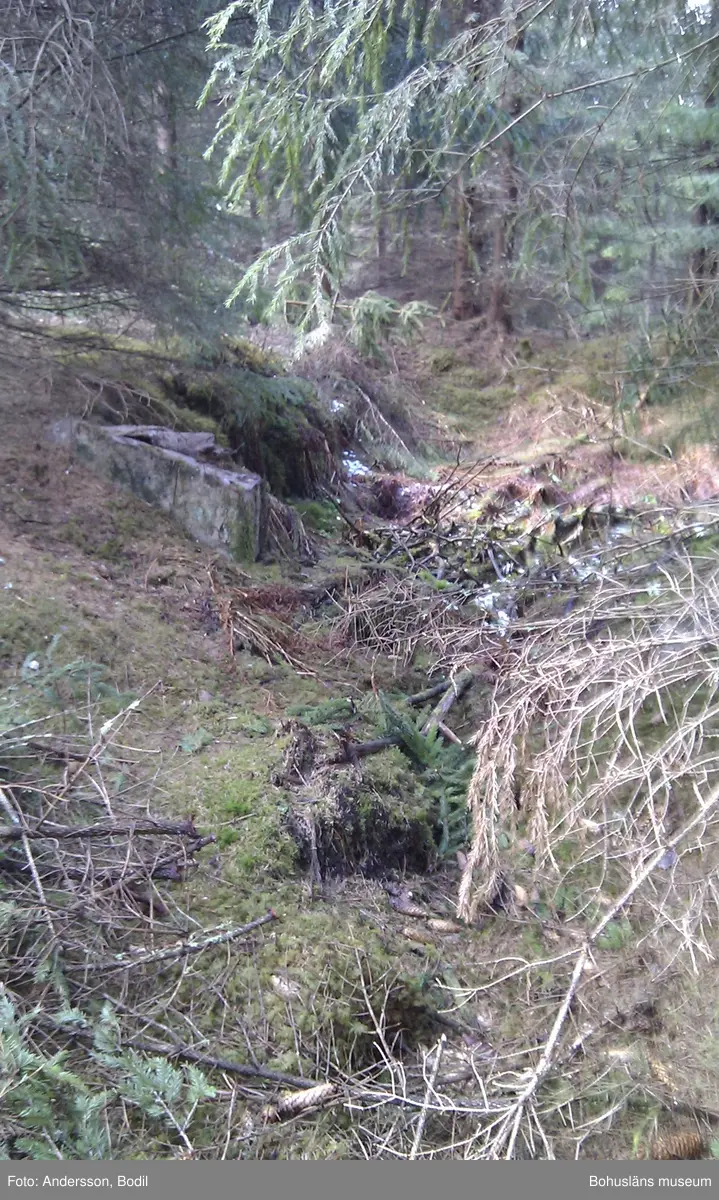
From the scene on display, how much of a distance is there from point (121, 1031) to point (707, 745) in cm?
237

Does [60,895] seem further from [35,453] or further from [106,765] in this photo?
[35,453]

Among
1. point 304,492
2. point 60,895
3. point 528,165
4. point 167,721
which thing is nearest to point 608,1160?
point 60,895

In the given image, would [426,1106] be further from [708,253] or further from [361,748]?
[708,253]

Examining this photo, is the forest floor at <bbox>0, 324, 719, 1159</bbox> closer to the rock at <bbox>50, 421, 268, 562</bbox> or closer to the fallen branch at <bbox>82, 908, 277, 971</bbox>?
the fallen branch at <bbox>82, 908, 277, 971</bbox>

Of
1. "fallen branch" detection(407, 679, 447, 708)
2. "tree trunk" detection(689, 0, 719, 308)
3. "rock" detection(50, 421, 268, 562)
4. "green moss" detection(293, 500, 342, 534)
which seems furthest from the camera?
"green moss" detection(293, 500, 342, 534)

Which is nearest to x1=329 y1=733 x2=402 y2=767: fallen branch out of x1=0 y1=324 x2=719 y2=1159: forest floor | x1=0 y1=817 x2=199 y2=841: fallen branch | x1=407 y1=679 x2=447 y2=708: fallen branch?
x1=0 y1=324 x2=719 y2=1159: forest floor

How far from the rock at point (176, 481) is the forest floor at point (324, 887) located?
180 millimetres

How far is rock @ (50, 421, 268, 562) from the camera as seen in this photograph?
6.57m

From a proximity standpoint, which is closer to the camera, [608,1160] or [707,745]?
[608,1160]

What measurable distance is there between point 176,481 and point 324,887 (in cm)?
403

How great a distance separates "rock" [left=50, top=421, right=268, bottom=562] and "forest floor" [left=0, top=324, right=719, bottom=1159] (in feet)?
0.59

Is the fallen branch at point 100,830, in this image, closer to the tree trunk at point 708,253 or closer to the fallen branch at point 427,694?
the fallen branch at point 427,694

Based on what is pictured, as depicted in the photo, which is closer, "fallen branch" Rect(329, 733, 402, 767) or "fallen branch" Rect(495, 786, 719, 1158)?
"fallen branch" Rect(495, 786, 719, 1158)

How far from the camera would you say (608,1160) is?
263 centimetres
